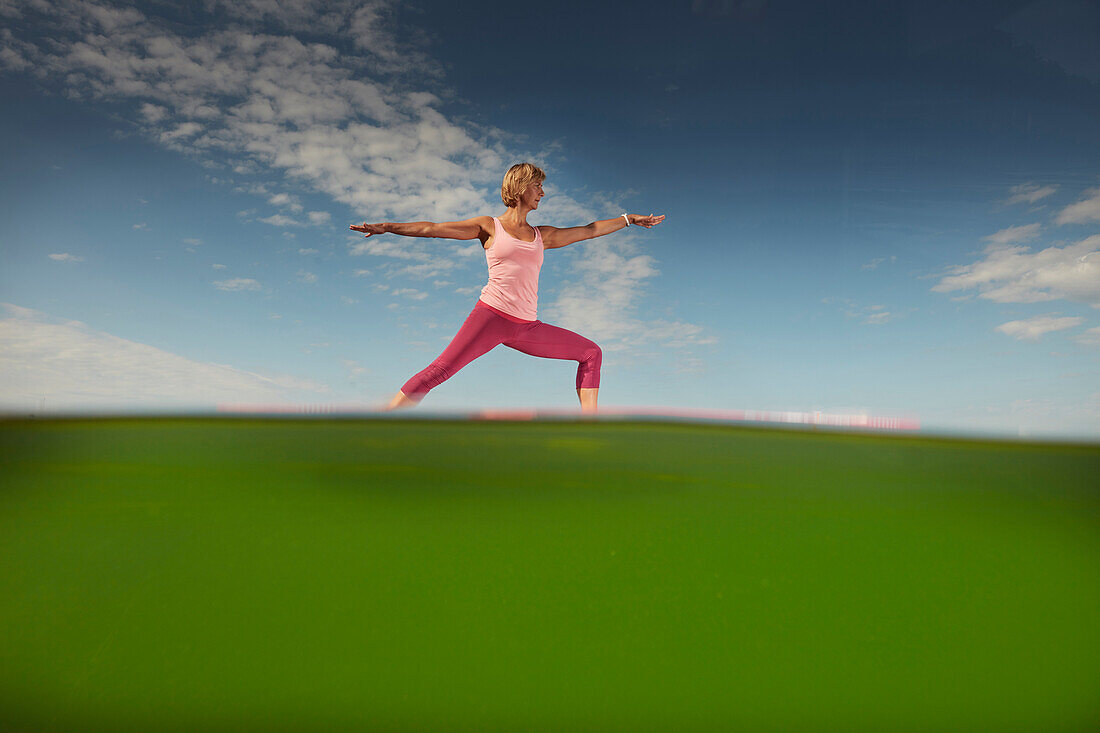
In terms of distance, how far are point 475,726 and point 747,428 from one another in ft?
14.4

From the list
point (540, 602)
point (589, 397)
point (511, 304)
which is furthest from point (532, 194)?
point (540, 602)

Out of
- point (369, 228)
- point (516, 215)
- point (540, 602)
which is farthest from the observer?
point (516, 215)

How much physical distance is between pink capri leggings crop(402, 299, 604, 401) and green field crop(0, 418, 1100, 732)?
2.51 m

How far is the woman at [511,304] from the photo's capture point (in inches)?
221

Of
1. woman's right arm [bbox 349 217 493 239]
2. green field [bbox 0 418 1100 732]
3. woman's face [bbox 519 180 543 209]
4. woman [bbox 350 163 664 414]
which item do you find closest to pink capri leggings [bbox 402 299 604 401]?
woman [bbox 350 163 664 414]

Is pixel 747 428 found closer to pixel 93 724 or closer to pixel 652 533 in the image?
pixel 652 533

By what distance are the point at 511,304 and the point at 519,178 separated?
126 cm

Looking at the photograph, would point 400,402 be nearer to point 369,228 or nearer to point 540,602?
point 369,228

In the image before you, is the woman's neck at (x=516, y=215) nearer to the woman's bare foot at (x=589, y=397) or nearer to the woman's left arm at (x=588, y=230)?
the woman's left arm at (x=588, y=230)

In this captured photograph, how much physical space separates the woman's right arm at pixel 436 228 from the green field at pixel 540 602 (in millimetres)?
2546

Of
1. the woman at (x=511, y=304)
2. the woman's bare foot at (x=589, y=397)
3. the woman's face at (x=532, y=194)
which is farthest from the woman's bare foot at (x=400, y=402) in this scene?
the woman's face at (x=532, y=194)

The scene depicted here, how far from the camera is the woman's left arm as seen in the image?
6090 millimetres

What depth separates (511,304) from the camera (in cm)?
575

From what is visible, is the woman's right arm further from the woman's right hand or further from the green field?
the green field
